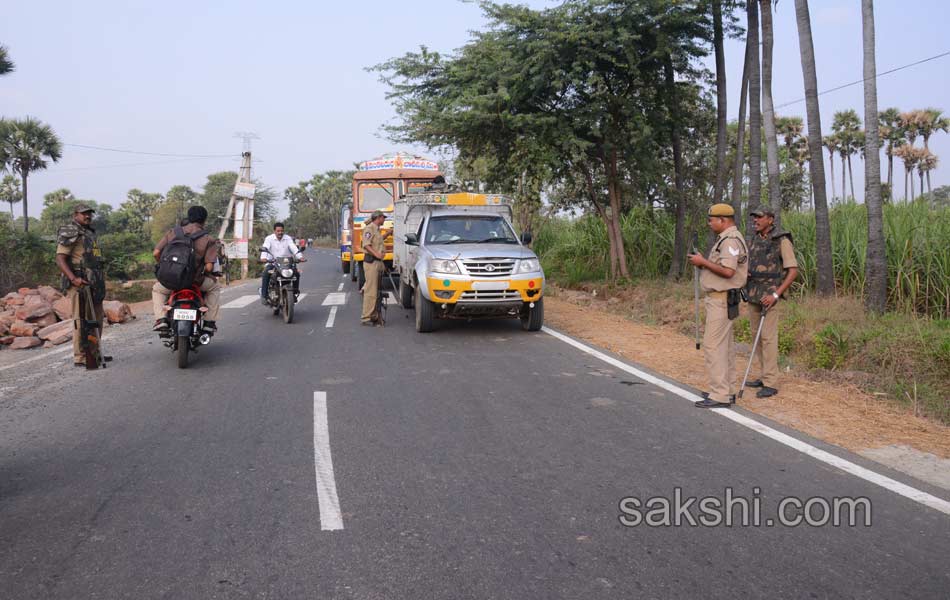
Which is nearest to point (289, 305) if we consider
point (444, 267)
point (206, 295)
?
point (444, 267)

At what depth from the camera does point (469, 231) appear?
1196 cm

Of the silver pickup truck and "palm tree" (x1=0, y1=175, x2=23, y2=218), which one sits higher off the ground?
"palm tree" (x1=0, y1=175, x2=23, y2=218)

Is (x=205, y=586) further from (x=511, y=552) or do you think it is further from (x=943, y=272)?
(x=943, y=272)

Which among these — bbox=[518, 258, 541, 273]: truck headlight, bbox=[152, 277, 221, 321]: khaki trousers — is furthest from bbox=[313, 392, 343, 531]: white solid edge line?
bbox=[518, 258, 541, 273]: truck headlight

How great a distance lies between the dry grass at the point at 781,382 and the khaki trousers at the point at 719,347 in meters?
0.29

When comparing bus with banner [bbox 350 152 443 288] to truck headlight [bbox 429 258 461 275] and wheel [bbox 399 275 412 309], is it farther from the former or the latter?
truck headlight [bbox 429 258 461 275]

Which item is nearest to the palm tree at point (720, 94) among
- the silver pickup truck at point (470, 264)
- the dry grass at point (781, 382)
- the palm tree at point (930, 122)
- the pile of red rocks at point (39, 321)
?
the dry grass at point (781, 382)

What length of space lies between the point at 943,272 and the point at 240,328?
10663 mm

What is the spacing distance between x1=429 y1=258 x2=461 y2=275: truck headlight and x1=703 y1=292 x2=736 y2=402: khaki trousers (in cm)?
444

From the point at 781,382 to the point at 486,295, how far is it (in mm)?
4243

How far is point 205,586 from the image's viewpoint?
11.1 ft

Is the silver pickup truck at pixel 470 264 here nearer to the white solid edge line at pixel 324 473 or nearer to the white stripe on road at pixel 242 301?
the white solid edge line at pixel 324 473

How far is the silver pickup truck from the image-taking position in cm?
1050

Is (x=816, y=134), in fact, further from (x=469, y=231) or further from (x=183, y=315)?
(x=183, y=315)
